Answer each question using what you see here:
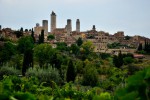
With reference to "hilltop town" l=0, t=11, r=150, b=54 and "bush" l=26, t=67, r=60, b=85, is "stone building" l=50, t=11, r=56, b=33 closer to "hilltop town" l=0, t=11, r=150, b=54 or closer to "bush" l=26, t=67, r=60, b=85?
"hilltop town" l=0, t=11, r=150, b=54

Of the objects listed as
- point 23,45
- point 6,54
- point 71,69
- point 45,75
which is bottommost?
point 45,75

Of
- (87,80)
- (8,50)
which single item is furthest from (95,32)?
(87,80)

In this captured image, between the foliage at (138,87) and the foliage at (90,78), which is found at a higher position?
the foliage at (138,87)

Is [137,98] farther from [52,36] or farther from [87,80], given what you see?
[52,36]

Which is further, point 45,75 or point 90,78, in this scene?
point 90,78

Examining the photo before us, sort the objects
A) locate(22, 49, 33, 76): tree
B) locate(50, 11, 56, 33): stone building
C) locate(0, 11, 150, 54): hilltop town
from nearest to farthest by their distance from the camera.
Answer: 1. locate(22, 49, 33, 76): tree
2. locate(0, 11, 150, 54): hilltop town
3. locate(50, 11, 56, 33): stone building

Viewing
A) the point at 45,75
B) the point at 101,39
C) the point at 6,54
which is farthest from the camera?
the point at 101,39

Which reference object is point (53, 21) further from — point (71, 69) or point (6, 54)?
point (71, 69)

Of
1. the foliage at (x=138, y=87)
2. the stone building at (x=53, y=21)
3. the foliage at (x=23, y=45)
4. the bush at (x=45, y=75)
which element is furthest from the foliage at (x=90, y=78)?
the stone building at (x=53, y=21)

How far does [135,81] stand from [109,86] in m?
40.0

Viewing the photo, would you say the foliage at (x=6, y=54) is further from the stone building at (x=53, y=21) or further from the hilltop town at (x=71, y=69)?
the stone building at (x=53, y=21)

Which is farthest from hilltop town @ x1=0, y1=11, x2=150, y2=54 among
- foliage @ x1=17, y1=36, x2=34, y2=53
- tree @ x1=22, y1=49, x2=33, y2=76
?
tree @ x1=22, y1=49, x2=33, y2=76

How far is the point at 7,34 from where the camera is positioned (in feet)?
309

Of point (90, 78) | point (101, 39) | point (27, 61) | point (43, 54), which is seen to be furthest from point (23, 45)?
point (101, 39)
